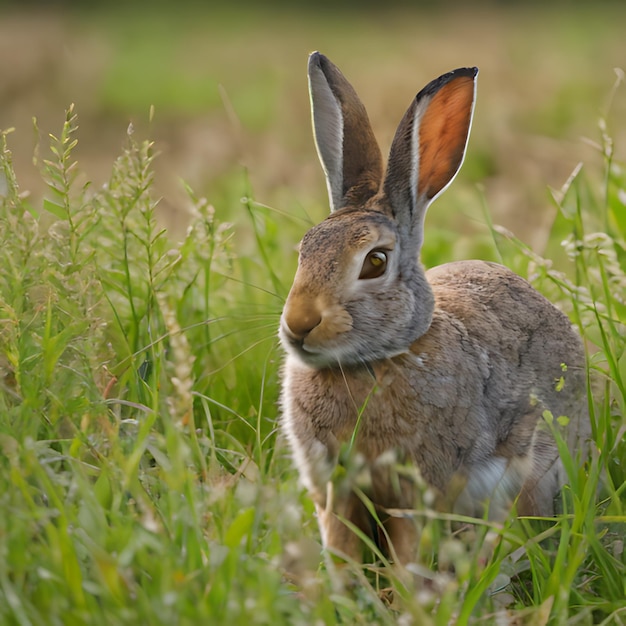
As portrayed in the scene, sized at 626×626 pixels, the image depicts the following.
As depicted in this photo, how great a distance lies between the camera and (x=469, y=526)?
3.00m

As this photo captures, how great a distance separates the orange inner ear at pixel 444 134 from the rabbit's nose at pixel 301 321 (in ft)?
2.11

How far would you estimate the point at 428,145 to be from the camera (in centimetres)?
318

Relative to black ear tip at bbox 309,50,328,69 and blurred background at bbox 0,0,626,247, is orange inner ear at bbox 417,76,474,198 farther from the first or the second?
blurred background at bbox 0,0,626,247

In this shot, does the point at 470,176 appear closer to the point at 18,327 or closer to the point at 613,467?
the point at 613,467

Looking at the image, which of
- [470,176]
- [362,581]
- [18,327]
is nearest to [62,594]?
[362,581]

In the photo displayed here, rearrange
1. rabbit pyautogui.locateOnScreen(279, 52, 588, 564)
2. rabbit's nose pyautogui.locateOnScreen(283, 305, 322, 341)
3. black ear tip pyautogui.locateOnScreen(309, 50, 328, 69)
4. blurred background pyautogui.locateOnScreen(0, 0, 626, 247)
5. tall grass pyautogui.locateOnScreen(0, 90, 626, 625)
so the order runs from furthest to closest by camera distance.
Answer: blurred background pyautogui.locateOnScreen(0, 0, 626, 247) < black ear tip pyautogui.locateOnScreen(309, 50, 328, 69) < rabbit pyautogui.locateOnScreen(279, 52, 588, 564) < rabbit's nose pyautogui.locateOnScreen(283, 305, 322, 341) < tall grass pyautogui.locateOnScreen(0, 90, 626, 625)

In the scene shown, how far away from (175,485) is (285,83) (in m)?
6.89

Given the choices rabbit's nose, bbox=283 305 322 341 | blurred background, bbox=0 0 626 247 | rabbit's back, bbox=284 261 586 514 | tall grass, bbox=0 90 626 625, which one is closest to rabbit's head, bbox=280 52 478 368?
rabbit's nose, bbox=283 305 322 341

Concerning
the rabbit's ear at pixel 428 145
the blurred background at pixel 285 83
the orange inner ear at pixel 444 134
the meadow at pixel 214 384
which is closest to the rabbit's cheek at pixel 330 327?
the meadow at pixel 214 384

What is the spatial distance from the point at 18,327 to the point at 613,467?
5.74 feet

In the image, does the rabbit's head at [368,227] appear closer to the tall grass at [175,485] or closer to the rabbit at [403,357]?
the rabbit at [403,357]

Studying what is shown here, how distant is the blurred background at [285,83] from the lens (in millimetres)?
6457

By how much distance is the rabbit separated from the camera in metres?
2.90

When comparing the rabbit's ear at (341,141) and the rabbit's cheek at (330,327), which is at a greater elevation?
the rabbit's ear at (341,141)
